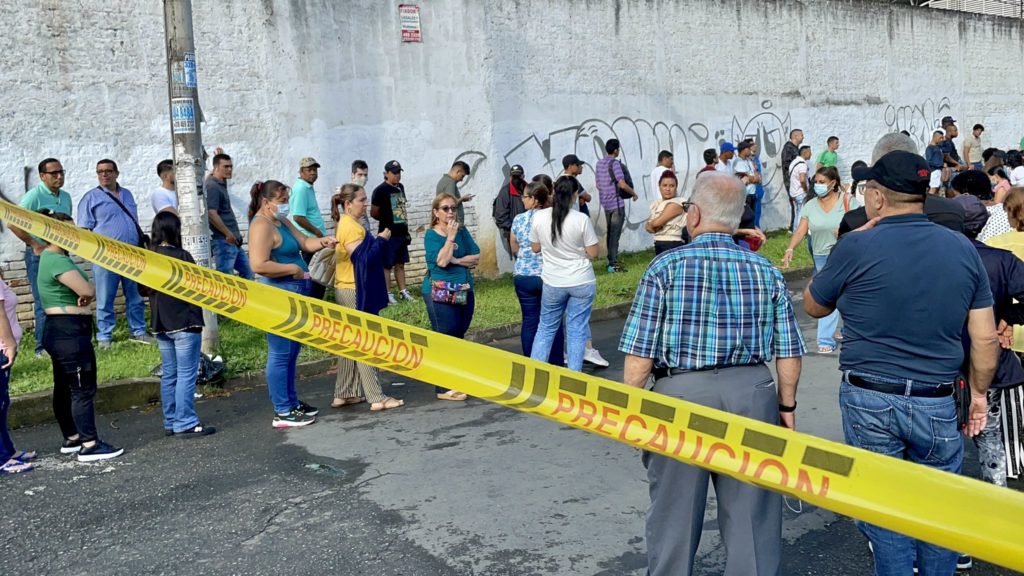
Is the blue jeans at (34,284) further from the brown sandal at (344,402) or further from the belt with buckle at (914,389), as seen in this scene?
the belt with buckle at (914,389)

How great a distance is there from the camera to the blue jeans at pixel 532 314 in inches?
319

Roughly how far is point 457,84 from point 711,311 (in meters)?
10.5

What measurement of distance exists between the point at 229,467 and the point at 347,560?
6.11 ft

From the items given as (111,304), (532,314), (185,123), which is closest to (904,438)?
(532,314)

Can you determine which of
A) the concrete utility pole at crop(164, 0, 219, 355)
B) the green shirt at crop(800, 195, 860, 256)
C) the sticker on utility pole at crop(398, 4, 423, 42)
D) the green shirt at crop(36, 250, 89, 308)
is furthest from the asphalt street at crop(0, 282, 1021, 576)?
the sticker on utility pole at crop(398, 4, 423, 42)

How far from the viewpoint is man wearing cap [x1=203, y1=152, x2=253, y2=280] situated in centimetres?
1044

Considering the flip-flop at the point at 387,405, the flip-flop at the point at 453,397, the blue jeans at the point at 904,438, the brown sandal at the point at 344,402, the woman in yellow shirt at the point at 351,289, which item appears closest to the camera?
the blue jeans at the point at 904,438

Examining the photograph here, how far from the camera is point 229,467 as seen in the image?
617cm

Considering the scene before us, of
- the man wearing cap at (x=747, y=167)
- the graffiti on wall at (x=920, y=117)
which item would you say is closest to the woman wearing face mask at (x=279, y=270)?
the man wearing cap at (x=747, y=167)

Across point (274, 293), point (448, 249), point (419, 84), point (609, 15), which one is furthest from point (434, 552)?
point (609, 15)

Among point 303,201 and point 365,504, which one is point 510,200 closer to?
point 303,201

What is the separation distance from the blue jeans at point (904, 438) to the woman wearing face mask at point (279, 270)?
4423 millimetres

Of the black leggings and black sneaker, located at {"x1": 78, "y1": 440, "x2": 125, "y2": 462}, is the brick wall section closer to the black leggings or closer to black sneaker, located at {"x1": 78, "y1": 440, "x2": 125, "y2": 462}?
the black leggings

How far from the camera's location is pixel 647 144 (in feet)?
53.3
